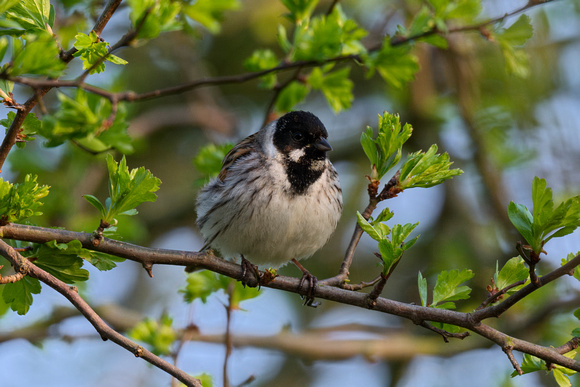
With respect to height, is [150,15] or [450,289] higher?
[150,15]

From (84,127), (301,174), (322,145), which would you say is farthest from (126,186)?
(322,145)

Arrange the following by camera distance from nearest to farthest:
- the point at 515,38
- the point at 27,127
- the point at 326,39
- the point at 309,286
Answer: the point at 27,127, the point at 309,286, the point at 326,39, the point at 515,38

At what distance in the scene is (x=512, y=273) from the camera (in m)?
2.69

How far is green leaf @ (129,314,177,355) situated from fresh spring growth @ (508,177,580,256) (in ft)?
6.78

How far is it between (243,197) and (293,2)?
1207 mm

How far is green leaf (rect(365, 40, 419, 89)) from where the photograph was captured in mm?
3377

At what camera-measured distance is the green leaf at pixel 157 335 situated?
11.9 ft

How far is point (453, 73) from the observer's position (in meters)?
6.06

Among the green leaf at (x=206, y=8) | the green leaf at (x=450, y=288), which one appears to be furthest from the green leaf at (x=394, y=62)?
the green leaf at (x=450, y=288)

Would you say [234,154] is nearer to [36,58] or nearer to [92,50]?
[92,50]

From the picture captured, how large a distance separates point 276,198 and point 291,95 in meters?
0.63

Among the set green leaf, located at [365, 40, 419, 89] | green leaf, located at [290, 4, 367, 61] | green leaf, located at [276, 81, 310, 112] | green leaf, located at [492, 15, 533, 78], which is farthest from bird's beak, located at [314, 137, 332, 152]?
green leaf, located at [492, 15, 533, 78]

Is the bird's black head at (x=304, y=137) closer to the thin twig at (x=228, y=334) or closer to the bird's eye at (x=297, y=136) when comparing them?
the bird's eye at (x=297, y=136)

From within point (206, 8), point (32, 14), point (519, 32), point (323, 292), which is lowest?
point (323, 292)
